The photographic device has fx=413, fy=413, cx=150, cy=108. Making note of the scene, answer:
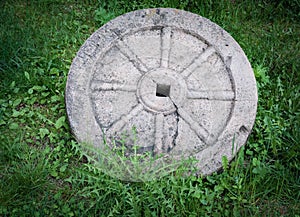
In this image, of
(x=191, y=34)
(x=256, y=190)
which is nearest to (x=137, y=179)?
(x=256, y=190)

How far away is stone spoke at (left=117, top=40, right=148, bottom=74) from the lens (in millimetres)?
3555

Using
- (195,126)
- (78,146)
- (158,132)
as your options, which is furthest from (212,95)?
(78,146)

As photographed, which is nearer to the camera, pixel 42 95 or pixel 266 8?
pixel 42 95

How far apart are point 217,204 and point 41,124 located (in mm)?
1684

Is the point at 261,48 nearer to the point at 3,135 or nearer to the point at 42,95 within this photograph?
the point at 42,95

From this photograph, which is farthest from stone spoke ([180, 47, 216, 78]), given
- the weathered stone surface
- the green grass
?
the green grass

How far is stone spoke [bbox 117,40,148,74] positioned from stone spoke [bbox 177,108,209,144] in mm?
508

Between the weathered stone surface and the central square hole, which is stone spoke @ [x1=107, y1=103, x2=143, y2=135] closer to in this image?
the weathered stone surface

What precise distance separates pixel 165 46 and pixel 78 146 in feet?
3.88

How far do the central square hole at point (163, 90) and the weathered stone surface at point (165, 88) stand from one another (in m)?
0.01

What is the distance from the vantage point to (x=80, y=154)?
3338mm

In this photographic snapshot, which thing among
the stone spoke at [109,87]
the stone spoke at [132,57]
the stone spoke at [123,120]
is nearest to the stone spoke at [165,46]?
the stone spoke at [132,57]

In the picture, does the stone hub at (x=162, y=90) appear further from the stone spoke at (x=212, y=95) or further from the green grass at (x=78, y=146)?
the green grass at (x=78, y=146)

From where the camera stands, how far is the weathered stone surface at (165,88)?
3.23 m
